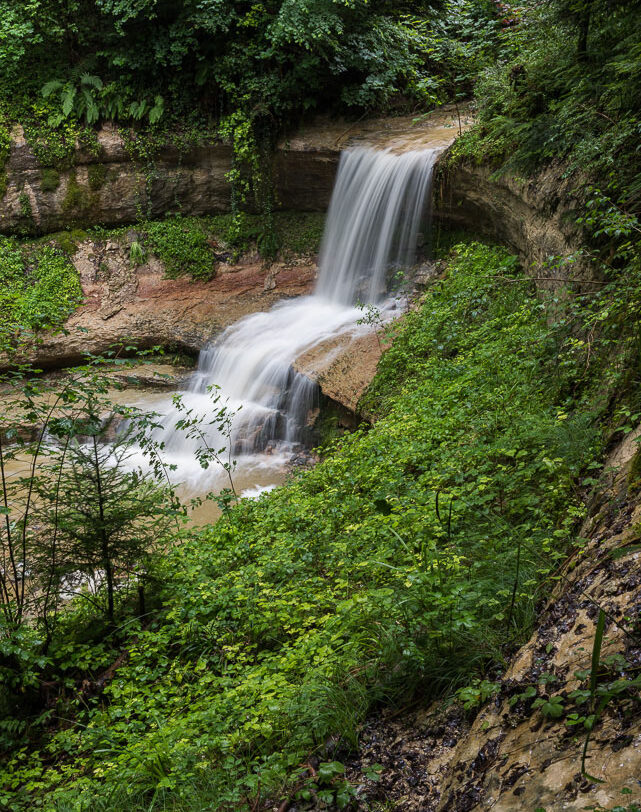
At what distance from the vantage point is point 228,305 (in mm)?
11398

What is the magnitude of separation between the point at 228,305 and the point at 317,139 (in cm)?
354

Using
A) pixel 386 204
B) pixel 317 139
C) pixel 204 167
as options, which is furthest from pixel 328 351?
pixel 204 167

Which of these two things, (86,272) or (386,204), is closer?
(386,204)

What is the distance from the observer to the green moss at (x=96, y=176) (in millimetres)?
12117

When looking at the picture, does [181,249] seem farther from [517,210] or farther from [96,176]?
[517,210]

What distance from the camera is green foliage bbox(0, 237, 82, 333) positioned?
11242 mm

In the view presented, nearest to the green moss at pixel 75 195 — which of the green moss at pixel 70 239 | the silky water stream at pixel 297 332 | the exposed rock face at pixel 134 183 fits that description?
the exposed rock face at pixel 134 183

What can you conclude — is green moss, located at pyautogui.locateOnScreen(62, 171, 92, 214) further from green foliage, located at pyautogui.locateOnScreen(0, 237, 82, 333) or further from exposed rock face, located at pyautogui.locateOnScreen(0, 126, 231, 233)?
green foliage, located at pyautogui.locateOnScreen(0, 237, 82, 333)

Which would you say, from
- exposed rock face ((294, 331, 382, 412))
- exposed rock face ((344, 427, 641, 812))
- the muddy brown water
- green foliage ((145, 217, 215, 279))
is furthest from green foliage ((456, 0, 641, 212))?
green foliage ((145, 217, 215, 279))

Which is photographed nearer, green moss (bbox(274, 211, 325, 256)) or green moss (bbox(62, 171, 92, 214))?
green moss (bbox(274, 211, 325, 256))

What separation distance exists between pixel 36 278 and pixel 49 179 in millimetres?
2032

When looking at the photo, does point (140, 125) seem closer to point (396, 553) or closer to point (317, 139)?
point (317, 139)

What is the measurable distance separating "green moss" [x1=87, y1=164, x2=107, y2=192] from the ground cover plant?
9.04 meters

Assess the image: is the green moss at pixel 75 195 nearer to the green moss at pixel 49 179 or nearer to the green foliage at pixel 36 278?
the green moss at pixel 49 179
